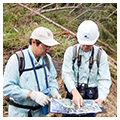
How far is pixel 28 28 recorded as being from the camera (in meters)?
4.54

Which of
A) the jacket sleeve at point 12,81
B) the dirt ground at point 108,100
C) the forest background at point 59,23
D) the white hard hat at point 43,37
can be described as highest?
the forest background at point 59,23

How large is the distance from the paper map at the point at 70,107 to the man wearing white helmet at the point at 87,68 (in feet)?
0.42

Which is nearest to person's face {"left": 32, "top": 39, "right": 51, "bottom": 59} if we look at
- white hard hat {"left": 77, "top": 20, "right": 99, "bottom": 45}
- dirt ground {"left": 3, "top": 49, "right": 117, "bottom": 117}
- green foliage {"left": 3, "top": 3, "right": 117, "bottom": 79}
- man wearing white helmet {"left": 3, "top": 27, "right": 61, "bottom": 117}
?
man wearing white helmet {"left": 3, "top": 27, "right": 61, "bottom": 117}

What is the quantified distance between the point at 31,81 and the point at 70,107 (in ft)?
2.06

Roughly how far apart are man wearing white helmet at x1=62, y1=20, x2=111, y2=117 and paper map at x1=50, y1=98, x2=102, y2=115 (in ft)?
0.42

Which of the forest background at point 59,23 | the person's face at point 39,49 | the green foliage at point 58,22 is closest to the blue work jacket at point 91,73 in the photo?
the person's face at point 39,49

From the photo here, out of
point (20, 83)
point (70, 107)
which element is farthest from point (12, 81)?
point (70, 107)

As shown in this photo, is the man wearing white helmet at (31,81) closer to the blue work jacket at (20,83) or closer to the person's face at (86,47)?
the blue work jacket at (20,83)

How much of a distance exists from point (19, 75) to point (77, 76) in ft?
2.78

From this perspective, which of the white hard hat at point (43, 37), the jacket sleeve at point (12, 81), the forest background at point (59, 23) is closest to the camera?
the jacket sleeve at point (12, 81)

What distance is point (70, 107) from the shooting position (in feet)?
6.29

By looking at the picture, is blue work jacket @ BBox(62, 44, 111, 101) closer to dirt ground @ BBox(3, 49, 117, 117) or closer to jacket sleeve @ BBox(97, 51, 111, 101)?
jacket sleeve @ BBox(97, 51, 111, 101)

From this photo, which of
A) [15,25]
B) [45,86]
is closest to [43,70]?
[45,86]

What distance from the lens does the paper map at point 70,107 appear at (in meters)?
1.80
